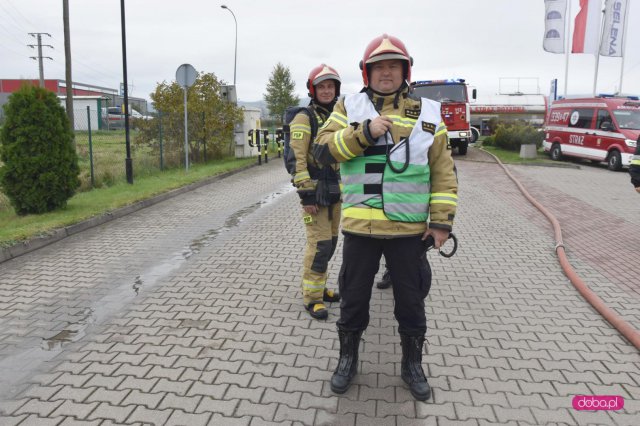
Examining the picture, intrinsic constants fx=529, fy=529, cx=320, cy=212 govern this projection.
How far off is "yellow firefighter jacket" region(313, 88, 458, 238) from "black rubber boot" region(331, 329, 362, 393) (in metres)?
0.70

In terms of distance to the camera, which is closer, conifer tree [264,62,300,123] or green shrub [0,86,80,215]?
green shrub [0,86,80,215]

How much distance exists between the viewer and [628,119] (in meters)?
16.8

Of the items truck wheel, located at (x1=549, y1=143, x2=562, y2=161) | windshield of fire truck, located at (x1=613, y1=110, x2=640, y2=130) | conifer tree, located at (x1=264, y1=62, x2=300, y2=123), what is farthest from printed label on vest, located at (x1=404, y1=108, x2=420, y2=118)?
conifer tree, located at (x1=264, y1=62, x2=300, y2=123)

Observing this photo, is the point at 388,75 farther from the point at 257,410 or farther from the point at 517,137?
the point at 517,137

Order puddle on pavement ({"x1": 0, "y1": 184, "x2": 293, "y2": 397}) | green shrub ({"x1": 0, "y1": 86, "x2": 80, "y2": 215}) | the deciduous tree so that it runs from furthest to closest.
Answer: the deciduous tree, green shrub ({"x1": 0, "y1": 86, "x2": 80, "y2": 215}), puddle on pavement ({"x1": 0, "y1": 184, "x2": 293, "y2": 397})

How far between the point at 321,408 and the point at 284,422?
0.25 m

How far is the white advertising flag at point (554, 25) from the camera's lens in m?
24.3

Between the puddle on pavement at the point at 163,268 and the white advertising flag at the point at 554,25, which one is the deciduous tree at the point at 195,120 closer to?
the puddle on pavement at the point at 163,268

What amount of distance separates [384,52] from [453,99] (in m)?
17.2

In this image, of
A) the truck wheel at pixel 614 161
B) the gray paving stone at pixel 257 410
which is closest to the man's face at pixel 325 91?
the gray paving stone at pixel 257 410

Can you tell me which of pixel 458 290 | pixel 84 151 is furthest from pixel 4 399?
pixel 84 151

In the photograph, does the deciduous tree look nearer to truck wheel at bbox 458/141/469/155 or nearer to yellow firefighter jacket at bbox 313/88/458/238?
truck wheel at bbox 458/141/469/155

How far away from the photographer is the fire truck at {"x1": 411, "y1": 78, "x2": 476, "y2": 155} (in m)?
19.1

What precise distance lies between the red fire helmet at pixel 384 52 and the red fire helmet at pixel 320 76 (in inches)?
45.7
